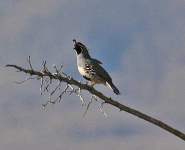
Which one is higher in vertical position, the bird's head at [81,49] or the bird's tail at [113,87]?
the bird's head at [81,49]

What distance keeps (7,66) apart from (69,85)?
1.90 metres

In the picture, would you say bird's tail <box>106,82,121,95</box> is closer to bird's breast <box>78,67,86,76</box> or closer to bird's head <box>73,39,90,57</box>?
bird's breast <box>78,67,86,76</box>

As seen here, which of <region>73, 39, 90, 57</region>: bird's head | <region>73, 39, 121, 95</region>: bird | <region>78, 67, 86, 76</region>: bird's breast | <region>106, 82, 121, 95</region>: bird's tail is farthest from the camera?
<region>73, 39, 90, 57</region>: bird's head

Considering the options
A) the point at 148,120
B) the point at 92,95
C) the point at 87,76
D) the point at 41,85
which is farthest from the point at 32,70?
the point at 87,76

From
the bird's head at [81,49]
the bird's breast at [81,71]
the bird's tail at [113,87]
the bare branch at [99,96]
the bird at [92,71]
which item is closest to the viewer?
the bare branch at [99,96]

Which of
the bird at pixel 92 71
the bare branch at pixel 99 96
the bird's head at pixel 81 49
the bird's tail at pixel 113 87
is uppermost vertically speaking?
the bird's head at pixel 81 49

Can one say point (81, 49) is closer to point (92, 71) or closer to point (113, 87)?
point (92, 71)

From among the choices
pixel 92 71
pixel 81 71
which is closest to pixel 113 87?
pixel 92 71

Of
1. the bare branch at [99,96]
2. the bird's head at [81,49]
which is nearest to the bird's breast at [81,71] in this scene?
the bird's head at [81,49]

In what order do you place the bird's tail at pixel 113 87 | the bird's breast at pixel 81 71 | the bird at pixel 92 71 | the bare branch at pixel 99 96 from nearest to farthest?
the bare branch at pixel 99 96 < the bird's tail at pixel 113 87 < the bird at pixel 92 71 < the bird's breast at pixel 81 71

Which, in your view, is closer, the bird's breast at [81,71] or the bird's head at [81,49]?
the bird's breast at [81,71]

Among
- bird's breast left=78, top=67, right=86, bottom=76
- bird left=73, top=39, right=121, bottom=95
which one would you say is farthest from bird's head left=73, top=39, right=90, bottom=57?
bird's breast left=78, top=67, right=86, bottom=76

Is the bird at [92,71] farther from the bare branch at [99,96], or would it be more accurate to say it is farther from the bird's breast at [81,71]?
the bare branch at [99,96]

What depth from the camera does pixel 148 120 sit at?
1282 cm
